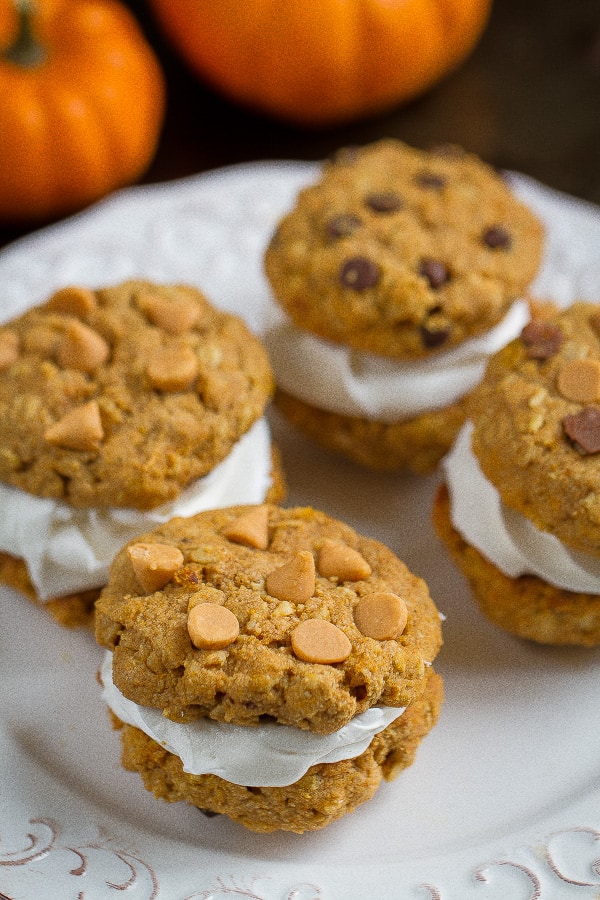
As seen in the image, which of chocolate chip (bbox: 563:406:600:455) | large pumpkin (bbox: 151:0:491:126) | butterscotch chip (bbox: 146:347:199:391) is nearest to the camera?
chocolate chip (bbox: 563:406:600:455)

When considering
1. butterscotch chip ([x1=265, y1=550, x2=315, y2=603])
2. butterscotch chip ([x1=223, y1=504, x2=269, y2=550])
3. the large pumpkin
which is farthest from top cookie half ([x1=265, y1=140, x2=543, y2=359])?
the large pumpkin

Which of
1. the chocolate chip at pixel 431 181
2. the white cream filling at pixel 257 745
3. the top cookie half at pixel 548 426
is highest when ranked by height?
the chocolate chip at pixel 431 181

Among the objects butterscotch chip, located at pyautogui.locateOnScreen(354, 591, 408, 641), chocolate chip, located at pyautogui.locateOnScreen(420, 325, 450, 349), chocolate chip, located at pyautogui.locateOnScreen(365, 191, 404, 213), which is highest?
chocolate chip, located at pyautogui.locateOnScreen(365, 191, 404, 213)

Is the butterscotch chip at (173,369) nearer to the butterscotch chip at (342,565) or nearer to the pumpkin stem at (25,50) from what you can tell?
the butterscotch chip at (342,565)

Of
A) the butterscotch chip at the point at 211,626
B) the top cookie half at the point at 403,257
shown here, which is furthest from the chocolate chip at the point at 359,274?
the butterscotch chip at the point at 211,626

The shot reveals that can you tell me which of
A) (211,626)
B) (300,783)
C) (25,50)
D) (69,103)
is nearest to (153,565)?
(211,626)

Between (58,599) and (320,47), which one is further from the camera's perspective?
(320,47)

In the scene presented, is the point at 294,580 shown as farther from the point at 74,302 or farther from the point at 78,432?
the point at 74,302

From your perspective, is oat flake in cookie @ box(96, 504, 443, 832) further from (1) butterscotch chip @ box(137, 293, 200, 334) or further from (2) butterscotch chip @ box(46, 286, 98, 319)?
(2) butterscotch chip @ box(46, 286, 98, 319)
